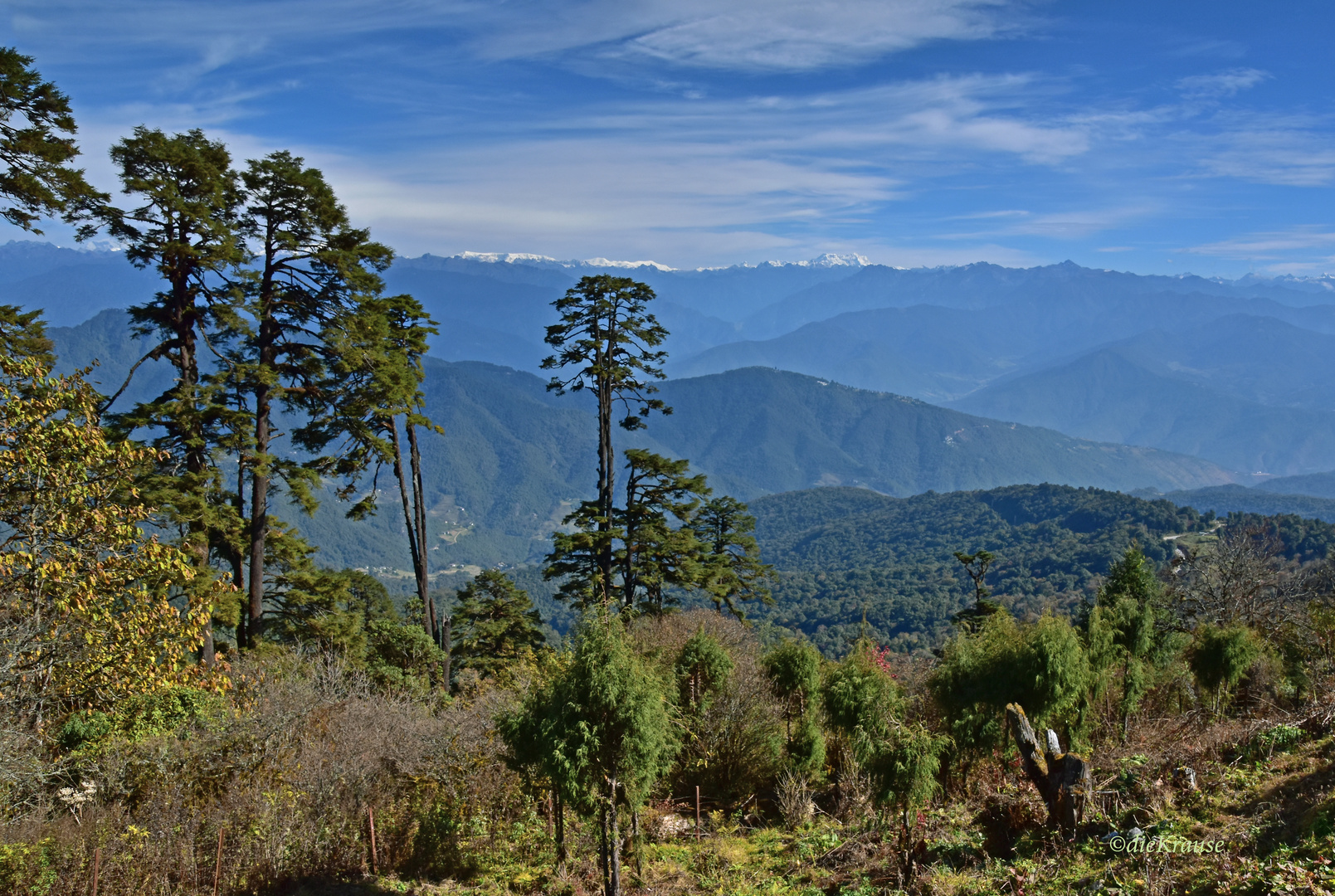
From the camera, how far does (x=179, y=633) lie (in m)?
8.45

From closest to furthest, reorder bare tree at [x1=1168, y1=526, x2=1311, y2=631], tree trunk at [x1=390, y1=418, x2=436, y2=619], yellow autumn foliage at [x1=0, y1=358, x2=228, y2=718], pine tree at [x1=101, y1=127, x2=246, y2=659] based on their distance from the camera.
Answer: yellow autumn foliage at [x1=0, y1=358, x2=228, y2=718] → pine tree at [x1=101, y1=127, x2=246, y2=659] → tree trunk at [x1=390, y1=418, x2=436, y2=619] → bare tree at [x1=1168, y1=526, x2=1311, y2=631]

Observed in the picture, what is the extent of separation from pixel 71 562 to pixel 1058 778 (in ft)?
38.5

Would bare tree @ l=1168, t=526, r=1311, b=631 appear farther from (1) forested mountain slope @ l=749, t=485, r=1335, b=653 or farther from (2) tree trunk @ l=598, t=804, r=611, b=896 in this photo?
(1) forested mountain slope @ l=749, t=485, r=1335, b=653

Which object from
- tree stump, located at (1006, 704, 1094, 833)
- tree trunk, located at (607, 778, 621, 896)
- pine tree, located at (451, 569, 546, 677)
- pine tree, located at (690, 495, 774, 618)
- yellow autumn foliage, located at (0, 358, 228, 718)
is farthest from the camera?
pine tree, located at (451, 569, 546, 677)

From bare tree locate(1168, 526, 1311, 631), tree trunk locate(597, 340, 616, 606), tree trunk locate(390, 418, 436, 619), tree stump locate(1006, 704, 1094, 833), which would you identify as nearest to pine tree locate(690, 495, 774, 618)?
tree trunk locate(597, 340, 616, 606)

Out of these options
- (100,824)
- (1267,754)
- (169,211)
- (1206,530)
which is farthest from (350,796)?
(1206,530)

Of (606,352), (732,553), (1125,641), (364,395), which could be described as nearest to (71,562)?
(364,395)

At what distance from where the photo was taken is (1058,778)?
965 cm

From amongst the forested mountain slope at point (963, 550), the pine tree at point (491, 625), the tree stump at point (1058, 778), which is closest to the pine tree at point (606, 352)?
the pine tree at point (491, 625)

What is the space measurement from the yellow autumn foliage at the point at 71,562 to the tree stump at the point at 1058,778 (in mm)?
10061

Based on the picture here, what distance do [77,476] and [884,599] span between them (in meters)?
117

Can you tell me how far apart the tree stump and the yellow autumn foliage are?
10.1 m

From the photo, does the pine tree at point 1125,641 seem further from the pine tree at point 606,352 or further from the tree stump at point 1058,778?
the pine tree at point 606,352

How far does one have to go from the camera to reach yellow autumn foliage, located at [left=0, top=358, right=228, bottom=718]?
758cm
